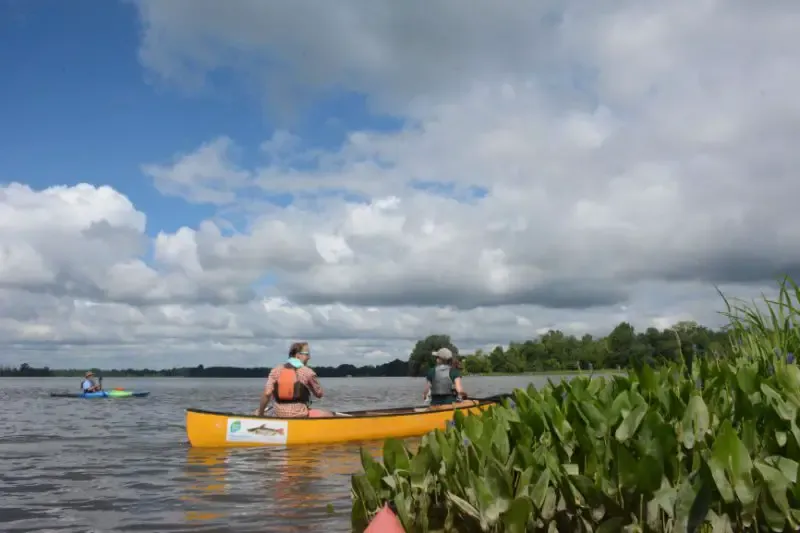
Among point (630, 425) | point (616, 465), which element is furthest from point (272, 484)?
point (616, 465)

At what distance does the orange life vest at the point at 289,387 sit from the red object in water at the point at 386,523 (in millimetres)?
10208

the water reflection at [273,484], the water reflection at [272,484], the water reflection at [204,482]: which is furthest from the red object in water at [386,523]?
the water reflection at [204,482]

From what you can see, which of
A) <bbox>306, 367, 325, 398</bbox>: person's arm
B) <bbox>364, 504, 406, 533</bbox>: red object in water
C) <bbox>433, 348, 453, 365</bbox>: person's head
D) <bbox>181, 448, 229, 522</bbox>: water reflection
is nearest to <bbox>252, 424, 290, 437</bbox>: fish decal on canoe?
<bbox>181, 448, 229, 522</bbox>: water reflection

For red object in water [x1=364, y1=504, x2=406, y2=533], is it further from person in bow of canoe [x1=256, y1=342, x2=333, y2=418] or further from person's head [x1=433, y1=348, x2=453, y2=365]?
person's head [x1=433, y1=348, x2=453, y2=365]

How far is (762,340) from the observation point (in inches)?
225

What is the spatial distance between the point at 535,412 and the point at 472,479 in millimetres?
903

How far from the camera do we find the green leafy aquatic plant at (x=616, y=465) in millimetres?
3482

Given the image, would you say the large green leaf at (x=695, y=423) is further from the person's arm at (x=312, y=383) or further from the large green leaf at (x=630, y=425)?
the person's arm at (x=312, y=383)

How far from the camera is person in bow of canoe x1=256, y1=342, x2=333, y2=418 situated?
14273mm

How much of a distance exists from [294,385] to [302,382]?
18 centimetres

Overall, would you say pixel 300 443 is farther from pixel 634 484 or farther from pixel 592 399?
pixel 634 484

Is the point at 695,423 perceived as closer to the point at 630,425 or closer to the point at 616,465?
the point at 630,425

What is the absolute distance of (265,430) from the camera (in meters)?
14.2

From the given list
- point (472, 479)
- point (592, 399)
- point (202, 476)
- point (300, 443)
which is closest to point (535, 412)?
point (592, 399)
